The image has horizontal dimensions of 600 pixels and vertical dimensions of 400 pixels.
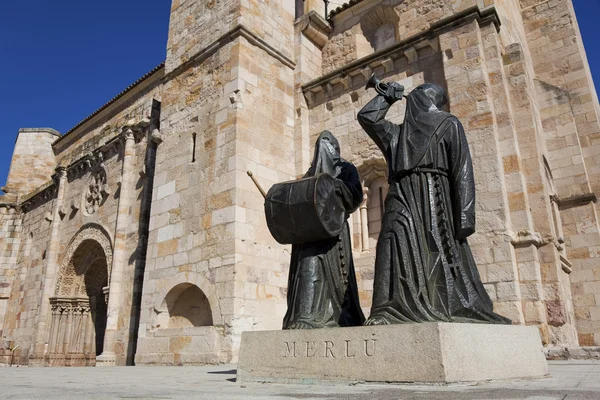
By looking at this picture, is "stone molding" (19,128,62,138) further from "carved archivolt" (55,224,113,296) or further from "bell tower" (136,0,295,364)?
"bell tower" (136,0,295,364)

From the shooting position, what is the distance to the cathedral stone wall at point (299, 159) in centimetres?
747

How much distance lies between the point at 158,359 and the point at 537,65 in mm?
10264

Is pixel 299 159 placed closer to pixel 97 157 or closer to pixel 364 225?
pixel 364 225

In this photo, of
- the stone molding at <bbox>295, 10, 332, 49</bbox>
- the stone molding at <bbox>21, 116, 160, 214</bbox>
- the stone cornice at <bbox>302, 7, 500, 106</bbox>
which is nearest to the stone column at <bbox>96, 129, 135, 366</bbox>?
the stone molding at <bbox>21, 116, 160, 214</bbox>

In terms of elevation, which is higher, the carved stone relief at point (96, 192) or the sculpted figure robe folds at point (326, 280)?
the carved stone relief at point (96, 192)

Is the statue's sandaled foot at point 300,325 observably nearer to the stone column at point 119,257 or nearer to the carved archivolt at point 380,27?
the stone column at point 119,257

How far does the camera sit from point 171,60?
1133 centimetres

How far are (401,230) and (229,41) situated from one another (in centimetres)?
751

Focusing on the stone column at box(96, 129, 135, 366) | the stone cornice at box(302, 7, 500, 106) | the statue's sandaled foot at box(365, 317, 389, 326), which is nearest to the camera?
the statue's sandaled foot at box(365, 317, 389, 326)

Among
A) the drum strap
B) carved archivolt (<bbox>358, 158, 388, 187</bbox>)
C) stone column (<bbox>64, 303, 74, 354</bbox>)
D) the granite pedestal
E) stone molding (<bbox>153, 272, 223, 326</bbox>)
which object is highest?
carved archivolt (<bbox>358, 158, 388, 187</bbox>)

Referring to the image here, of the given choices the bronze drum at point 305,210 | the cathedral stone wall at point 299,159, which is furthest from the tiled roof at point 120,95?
the bronze drum at point 305,210

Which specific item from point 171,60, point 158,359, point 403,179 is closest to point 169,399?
point 403,179

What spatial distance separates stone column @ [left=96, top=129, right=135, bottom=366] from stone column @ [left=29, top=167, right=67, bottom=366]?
3898 mm

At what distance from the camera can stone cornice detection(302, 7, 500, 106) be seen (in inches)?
326
